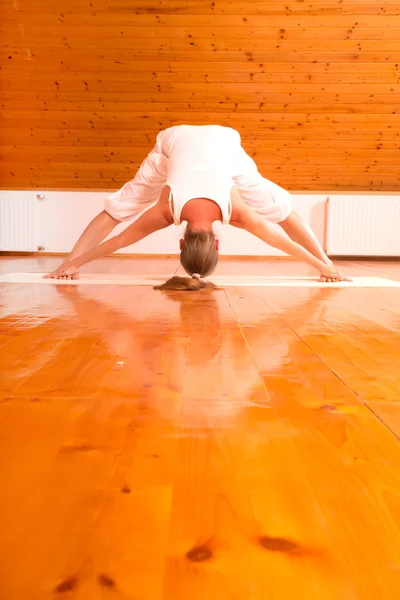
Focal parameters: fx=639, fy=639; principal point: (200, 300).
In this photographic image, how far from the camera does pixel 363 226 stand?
21.3 feet

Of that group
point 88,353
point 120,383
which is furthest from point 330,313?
point 120,383

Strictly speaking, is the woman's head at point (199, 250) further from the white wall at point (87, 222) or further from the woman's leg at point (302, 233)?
the white wall at point (87, 222)

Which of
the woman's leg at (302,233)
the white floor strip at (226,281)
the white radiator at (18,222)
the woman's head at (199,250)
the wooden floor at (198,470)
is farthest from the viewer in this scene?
the white radiator at (18,222)

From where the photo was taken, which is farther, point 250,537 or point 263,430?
point 263,430

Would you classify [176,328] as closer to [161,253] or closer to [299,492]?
A: [299,492]

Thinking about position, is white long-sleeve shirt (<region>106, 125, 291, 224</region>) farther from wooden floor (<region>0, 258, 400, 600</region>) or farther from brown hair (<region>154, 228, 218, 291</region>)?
wooden floor (<region>0, 258, 400, 600</region>)

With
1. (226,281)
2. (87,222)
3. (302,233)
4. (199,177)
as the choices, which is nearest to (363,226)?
(87,222)

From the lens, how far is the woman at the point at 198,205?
9.73 ft

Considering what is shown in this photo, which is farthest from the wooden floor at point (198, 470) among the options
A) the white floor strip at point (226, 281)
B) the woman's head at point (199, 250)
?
the white floor strip at point (226, 281)

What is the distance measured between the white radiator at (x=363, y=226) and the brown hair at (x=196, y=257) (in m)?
3.74

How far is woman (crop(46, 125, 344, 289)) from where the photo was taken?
296cm

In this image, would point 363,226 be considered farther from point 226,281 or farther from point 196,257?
point 196,257

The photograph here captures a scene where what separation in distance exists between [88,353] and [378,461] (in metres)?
0.83

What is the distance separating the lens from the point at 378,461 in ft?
2.60
